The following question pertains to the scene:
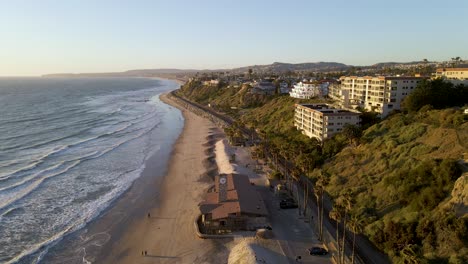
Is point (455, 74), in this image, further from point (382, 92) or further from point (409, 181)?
point (409, 181)

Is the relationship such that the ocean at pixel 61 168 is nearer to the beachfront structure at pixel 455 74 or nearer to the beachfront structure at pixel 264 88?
the beachfront structure at pixel 264 88

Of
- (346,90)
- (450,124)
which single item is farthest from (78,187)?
(346,90)

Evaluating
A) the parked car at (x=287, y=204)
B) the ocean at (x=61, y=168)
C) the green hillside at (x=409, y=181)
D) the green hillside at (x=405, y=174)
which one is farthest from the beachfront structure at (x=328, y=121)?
the ocean at (x=61, y=168)

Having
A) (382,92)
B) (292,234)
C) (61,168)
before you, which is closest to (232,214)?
(292,234)

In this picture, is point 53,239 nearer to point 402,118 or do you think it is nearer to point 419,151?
point 419,151

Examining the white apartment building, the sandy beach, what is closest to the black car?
the sandy beach

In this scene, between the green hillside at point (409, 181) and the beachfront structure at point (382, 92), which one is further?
the beachfront structure at point (382, 92)

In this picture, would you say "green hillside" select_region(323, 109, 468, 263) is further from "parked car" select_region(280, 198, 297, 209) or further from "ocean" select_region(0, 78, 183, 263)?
"ocean" select_region(0, 78, 183, 263)
